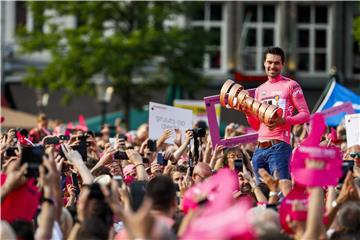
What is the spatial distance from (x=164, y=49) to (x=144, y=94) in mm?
2243

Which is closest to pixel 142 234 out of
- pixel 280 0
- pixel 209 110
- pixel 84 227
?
pixel 84 227

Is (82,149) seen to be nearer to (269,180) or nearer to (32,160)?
(32,160)

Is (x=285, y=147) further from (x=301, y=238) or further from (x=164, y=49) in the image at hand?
(x=164, y=49)

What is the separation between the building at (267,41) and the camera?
138 ft

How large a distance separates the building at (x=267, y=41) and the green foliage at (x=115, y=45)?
4.90 meters

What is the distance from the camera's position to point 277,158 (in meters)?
12.7

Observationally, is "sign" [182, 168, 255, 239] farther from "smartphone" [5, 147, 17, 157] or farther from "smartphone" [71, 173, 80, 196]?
"smartphone" [71, 173, 80, 196]

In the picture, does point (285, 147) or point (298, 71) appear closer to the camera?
point (285, 147)

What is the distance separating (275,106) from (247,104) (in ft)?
1.02

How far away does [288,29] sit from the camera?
4266 centimetres

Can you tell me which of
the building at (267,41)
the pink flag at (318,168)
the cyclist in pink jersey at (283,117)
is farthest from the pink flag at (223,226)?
the building at (267,41)

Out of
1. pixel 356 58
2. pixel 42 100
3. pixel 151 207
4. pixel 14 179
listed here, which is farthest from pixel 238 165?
pixel 356 58

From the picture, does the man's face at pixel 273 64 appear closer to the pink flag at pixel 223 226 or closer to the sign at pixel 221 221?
the sign at pixel 221 221

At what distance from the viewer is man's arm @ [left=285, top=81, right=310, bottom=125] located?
1250 cm
